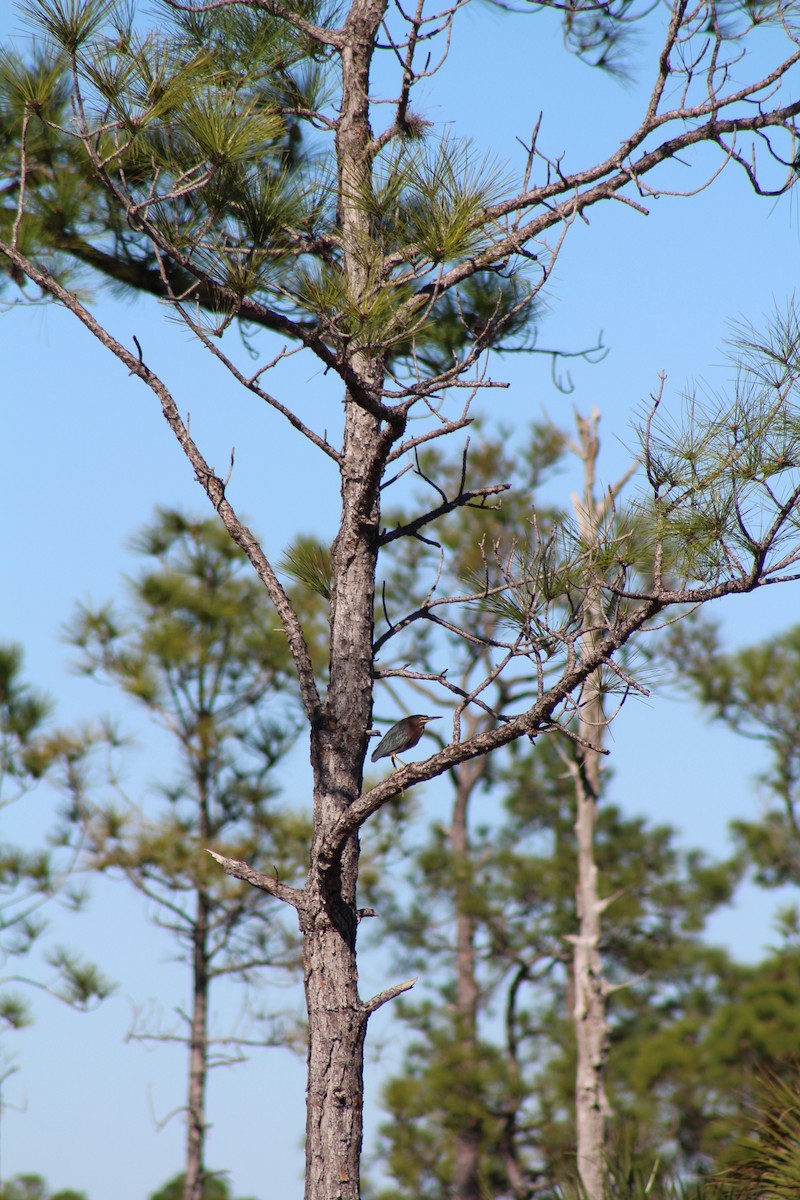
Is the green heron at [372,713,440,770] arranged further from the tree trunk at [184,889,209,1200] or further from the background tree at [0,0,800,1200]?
the tree trunk at [184,889,209,1200]

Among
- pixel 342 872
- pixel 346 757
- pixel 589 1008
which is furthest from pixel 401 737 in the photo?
pixel 589 1008

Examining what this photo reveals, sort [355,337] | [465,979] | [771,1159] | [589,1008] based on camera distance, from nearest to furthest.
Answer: [355,337]
[771,1159]
[589,1008]
[465,979]

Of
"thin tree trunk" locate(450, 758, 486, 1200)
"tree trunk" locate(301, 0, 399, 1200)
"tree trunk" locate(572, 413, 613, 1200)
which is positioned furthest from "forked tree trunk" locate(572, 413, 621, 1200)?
"tree trunk" locate(301, 0, 399, 1200)

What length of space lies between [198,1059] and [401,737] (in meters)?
4.38

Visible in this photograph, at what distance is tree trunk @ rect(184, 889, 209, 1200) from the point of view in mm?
6336

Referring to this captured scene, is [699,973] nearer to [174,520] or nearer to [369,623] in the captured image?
[174,520]

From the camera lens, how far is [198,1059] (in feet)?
21.5

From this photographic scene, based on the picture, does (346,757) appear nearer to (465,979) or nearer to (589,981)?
(589,981)

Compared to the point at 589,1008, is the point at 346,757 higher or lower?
lower

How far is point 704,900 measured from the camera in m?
10.4

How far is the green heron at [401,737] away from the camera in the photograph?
2.89m

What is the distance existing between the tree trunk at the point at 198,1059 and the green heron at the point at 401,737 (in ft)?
13.9

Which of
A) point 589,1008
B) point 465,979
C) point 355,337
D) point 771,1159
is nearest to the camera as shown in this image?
point 355,337

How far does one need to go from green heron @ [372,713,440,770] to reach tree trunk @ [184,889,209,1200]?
425cm
